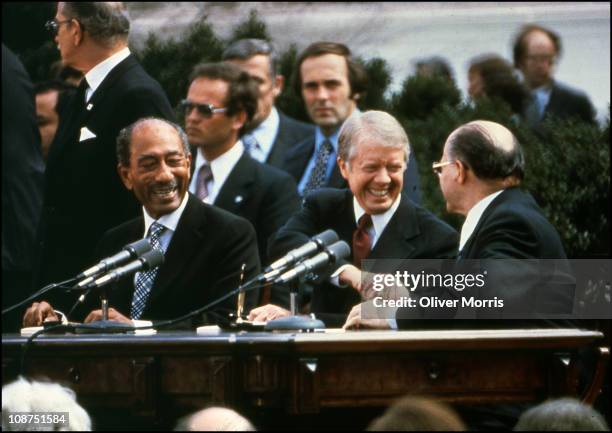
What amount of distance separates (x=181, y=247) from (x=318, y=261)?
1.14 m

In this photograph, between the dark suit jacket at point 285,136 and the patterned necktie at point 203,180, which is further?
the dark suit jacket at point 285,136

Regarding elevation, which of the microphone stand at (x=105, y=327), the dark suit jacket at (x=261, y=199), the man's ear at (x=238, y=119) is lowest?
the microphone stand at (x=105, y=327)

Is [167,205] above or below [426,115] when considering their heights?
below

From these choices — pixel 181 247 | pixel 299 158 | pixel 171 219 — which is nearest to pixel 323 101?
pixel 299 158

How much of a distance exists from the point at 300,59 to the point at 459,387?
10.6 ft

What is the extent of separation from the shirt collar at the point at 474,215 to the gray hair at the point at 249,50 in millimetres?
2624

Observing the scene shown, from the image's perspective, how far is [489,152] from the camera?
587cm

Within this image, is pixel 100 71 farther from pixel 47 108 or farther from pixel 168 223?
pixel 47 108

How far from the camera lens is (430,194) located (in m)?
8.42

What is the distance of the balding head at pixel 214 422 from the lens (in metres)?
4.15

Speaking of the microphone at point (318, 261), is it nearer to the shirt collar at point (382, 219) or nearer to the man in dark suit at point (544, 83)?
the shirt collar at point (382, 219)

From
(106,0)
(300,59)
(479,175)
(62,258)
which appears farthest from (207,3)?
(479,175)

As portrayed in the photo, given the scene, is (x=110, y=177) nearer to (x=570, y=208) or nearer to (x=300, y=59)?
(x=300, y=59)

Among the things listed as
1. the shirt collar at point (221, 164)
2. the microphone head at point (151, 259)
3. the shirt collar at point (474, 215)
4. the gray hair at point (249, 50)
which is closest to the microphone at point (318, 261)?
the microphone head at point (151, 259)
